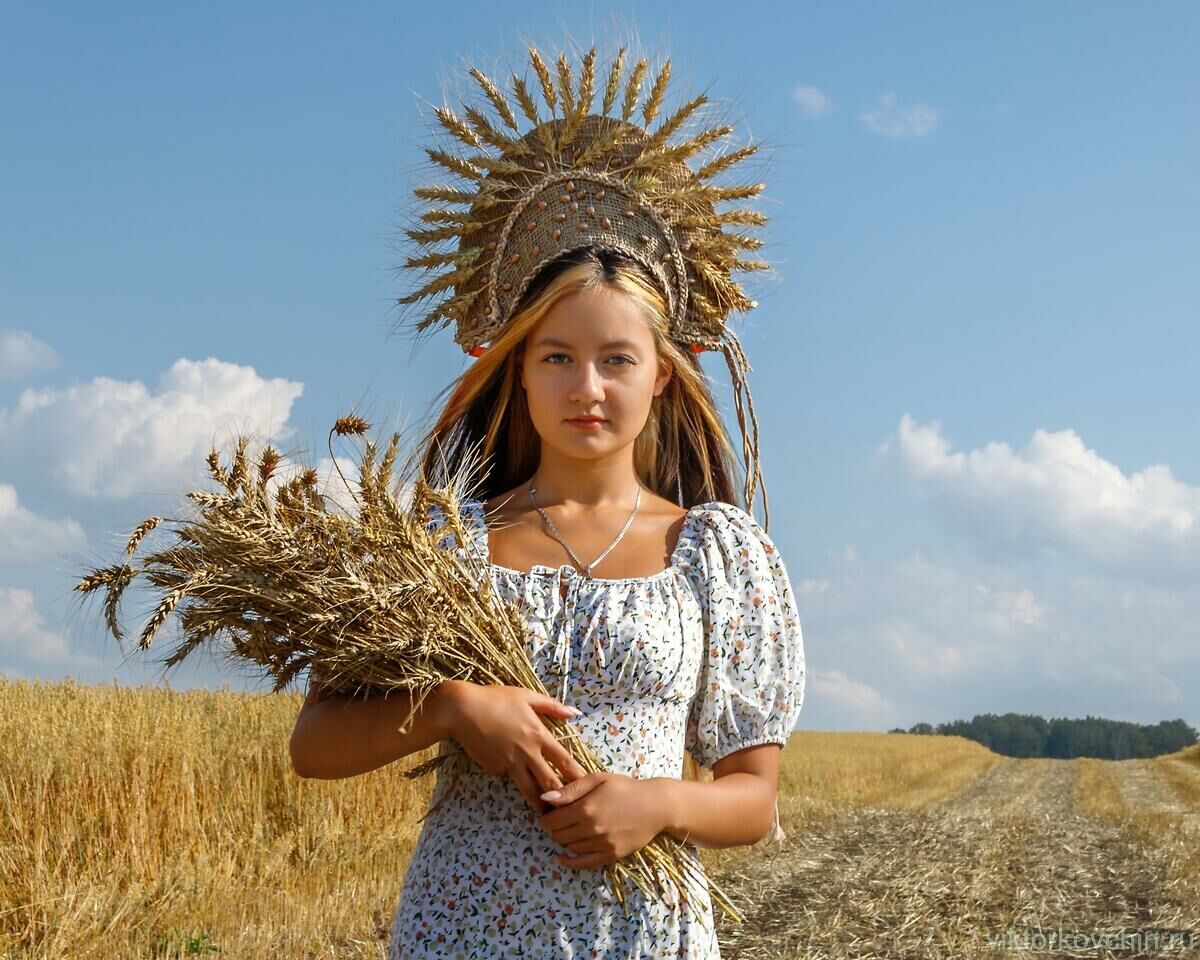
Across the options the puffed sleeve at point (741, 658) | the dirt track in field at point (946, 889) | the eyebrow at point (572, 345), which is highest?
the eyebrow at point (572, 345)

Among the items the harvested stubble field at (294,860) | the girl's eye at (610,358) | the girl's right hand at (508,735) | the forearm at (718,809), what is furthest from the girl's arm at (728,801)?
the harvested stubble field at (294,860)

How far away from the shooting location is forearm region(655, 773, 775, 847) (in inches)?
81.6

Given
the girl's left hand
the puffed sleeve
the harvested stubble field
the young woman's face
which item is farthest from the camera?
the harvested stubble field

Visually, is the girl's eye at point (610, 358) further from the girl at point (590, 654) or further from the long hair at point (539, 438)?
the long hair at point (539, 438)

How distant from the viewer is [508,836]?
7.05 ft

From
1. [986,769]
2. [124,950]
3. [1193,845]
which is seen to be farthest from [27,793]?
[986,769]

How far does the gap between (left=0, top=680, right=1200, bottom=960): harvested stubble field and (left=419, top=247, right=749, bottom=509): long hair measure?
10.2 ft

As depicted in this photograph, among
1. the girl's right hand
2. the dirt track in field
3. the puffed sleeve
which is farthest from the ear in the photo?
the dirt track in field

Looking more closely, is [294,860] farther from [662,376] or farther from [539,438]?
[662,376]

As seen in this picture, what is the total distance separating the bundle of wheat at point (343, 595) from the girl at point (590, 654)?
55 millimetres

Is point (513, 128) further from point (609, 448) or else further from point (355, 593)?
point (355, 593)

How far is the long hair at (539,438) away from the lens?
2576 mm

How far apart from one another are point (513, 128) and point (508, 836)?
1.62m

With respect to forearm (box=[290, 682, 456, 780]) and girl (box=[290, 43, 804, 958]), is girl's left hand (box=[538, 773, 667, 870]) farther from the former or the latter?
forearm (box=[290, 682, 456, 780])
